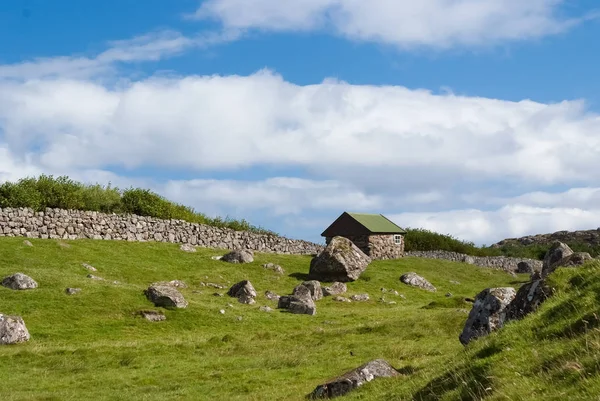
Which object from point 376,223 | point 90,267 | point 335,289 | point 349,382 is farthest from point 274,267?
point 349,382

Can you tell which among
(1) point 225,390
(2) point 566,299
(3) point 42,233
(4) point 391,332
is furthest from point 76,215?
(2) point 566,299

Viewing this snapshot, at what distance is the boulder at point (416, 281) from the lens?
190 feet

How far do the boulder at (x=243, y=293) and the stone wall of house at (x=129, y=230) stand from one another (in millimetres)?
21479

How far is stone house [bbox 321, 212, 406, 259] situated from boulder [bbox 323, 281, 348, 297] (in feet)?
65.5

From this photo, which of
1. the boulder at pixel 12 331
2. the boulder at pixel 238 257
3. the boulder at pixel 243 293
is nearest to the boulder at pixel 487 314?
the boulder at pixel 12 331

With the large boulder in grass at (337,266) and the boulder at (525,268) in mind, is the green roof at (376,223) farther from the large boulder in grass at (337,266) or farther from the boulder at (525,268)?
the boulder at (525,268)

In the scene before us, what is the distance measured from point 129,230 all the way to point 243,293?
23.4 meters

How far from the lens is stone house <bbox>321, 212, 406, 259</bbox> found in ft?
237

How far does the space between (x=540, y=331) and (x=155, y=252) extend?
1878 inches

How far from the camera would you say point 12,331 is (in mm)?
32438

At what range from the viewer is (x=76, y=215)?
61.8 m

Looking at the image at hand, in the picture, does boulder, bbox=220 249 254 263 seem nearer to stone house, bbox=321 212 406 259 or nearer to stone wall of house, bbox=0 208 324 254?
stone wall of house, bbox=0 208 324 254

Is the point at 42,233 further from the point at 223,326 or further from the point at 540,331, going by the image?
the point at 540,331

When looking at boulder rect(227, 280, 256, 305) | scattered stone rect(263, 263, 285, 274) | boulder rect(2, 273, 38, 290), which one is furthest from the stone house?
boulder rect(2, 273, 38, 290)
